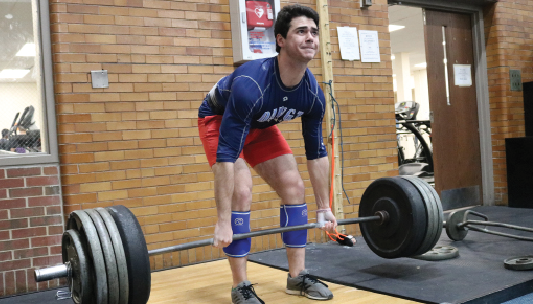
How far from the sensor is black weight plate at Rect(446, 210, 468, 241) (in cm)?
344

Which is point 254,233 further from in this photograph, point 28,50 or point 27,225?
point 28,50

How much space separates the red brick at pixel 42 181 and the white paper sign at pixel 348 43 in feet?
7.70

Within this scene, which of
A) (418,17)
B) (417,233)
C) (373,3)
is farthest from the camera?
(418,17)

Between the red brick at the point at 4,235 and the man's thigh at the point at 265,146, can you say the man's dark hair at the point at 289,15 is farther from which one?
the red brick at the point at 4,235

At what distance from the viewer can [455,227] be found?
3461 mm

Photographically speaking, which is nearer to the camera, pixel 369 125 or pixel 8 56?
pixel 8 56

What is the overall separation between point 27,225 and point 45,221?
0.32ft

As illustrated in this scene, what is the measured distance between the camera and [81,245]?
6.09 feet

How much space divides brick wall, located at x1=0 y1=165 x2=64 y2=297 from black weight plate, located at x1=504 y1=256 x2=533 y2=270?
2.59 meters

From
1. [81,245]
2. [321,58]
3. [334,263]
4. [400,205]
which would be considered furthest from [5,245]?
[321,58]

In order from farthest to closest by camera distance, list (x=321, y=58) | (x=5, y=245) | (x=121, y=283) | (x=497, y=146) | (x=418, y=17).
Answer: (x=418, y=17) < (x=497, y=146) < (x=321, y=58) < (x=5, y=245) < (x=121, y=283)

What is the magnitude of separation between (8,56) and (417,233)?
8.52 feet

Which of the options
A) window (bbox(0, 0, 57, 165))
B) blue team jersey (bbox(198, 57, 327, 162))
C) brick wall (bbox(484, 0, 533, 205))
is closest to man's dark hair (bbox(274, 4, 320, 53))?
blue team jersey (bbox(198, 57, 327, 162))

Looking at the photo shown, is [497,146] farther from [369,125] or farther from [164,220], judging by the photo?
[164,220]
